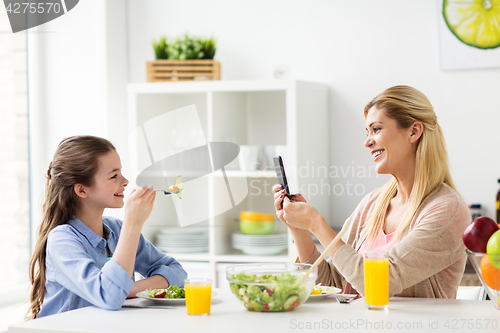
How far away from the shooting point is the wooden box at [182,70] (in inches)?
A: 122

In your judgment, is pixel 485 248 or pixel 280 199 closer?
pixel 485 248

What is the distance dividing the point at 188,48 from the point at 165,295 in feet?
5.96

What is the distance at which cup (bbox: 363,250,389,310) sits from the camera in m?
1.40

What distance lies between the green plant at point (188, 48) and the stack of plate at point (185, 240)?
3.09 feet

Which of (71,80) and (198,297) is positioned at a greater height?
(71,80)

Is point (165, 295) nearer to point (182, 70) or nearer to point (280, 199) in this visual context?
point (280, 199)

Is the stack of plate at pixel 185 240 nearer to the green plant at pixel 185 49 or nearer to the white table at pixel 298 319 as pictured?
the green plant at pixel 185 49

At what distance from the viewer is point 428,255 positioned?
1.62 m

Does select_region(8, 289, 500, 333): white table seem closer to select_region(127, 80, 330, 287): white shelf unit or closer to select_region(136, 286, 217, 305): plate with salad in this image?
select_region(136, 286, 217, 305): plate with salad

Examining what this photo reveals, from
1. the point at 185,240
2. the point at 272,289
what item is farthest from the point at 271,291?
the point at 185,240

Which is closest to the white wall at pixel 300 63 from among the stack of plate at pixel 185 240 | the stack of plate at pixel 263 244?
the stack of plate at pixel 263 244

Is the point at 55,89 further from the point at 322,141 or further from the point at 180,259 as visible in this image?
the point at 322,141

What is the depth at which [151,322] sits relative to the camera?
4.35 feet

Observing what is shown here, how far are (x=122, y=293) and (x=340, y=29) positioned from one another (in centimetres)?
219
